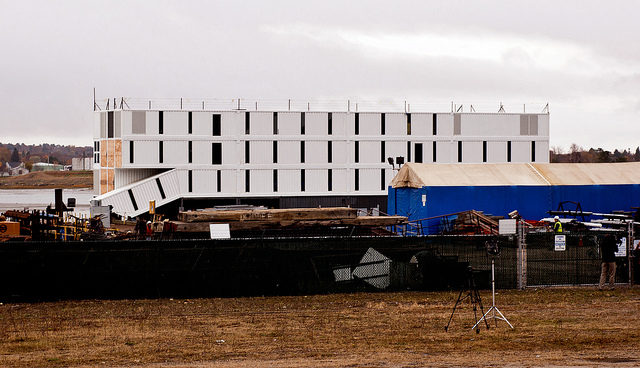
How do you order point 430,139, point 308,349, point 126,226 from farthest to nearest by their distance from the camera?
1. point 430,139
2. point 126,226
3. point 308,349

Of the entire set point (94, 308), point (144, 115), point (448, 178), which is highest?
point (144, 115)

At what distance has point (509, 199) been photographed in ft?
172

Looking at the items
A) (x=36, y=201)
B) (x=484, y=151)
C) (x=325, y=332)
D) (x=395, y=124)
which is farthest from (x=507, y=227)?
(x=36, y=201)

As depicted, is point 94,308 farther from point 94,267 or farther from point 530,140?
point 530,140

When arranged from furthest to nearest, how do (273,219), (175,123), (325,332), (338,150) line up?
(338,150), (175,123), (273,219), (325,332)

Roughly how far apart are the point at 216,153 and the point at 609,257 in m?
59.4

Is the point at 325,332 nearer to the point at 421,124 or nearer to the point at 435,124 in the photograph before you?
the point at 421,124

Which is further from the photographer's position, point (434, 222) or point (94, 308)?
point (434, 222)

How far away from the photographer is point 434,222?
49969mm

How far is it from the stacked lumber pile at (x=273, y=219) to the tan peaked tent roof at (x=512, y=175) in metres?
16.6

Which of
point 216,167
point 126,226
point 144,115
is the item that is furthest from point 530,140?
point 126,226

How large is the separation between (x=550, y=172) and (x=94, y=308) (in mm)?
38047

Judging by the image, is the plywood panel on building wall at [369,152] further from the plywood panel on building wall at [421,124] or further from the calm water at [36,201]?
the calm water at [36,201]

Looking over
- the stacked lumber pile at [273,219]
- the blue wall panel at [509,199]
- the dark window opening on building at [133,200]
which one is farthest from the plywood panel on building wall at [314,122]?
the stacked lumber pile at [273,219]
